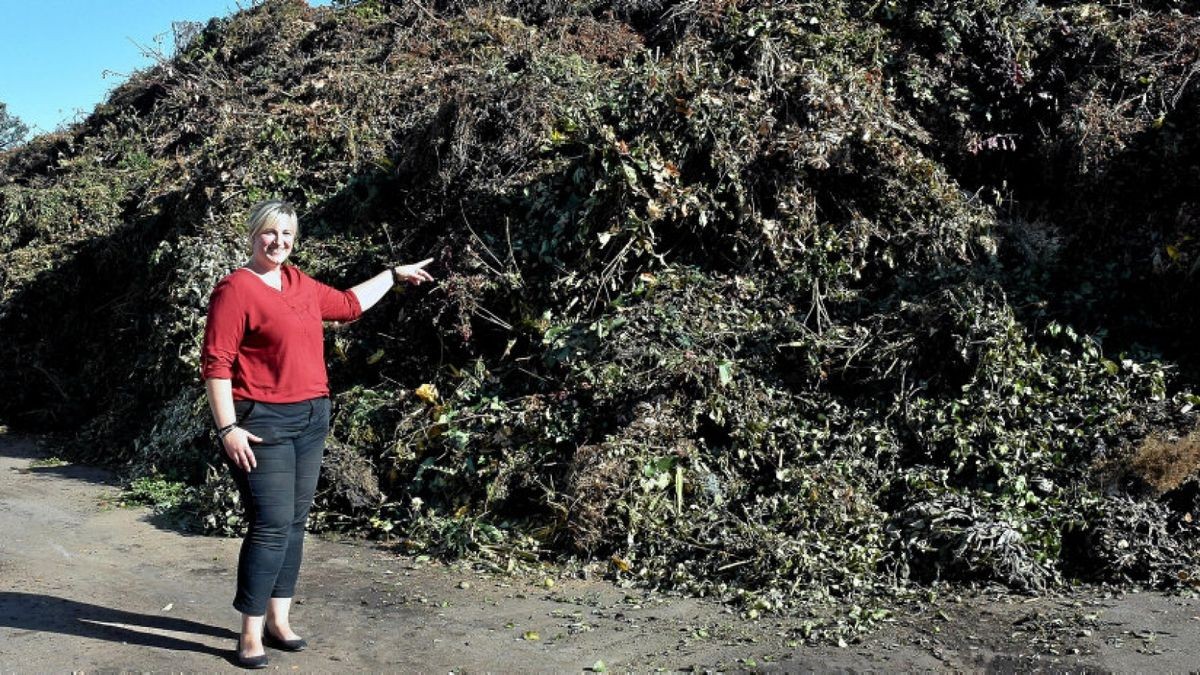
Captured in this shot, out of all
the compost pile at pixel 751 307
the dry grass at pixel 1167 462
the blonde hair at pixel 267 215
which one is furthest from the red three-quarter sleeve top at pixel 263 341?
the dry grass at pixel 1167 462

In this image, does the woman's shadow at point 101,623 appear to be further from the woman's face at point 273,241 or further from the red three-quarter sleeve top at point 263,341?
the woman's face at point 273,241

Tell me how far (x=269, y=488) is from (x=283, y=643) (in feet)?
2.50

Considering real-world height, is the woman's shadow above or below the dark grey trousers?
below

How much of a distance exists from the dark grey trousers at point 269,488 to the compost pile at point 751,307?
170 centimetres

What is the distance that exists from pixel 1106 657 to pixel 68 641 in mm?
4387

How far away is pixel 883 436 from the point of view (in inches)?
240

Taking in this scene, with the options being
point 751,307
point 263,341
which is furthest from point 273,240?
point 751,307

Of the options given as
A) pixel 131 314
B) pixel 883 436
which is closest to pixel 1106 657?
pixel 883 436

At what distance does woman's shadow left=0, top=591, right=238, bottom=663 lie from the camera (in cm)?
467

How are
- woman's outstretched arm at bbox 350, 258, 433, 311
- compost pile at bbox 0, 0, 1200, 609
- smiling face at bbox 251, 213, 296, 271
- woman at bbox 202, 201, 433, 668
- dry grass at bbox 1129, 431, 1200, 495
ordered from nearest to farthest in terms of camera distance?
1. woman at bbox 202, 201, 433, 668
2. smiling face at bbox 251, 213, 296, 271
3. woman's outstretched arm at bbox 350, 258, 433, 311
4. dry grass at bbox 1129, 431, 1200, 495
5. compost pile at bbox 0, 0, 1200, 609

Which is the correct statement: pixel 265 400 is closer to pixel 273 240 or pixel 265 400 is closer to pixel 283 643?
pixel 273 240

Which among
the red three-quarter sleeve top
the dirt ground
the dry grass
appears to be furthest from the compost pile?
the red three-quarter sleeve top

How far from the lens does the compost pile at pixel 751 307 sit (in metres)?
5.67

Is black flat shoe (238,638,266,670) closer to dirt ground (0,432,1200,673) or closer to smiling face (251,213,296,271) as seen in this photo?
dirt ground (0,432,1200,673)
